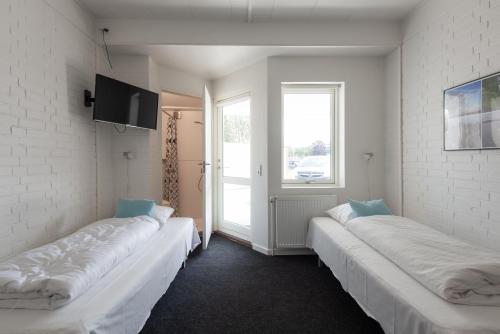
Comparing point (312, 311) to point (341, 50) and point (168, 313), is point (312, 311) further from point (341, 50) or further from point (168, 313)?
point (341, 50)

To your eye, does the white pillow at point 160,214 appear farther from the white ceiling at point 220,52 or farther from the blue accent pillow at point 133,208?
the white ceiling at point 220,52

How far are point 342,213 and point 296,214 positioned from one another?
564mm

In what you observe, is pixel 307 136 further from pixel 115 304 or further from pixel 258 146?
pixel 115 304

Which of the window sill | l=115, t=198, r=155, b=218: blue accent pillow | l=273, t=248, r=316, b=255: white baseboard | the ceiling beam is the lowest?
l=273, t=248, r=316, b=255: white baseboard

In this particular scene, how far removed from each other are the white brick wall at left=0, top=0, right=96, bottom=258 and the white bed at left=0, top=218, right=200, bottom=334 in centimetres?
85

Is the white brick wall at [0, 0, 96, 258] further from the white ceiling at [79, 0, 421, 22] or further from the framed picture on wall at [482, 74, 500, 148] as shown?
the framed picture on wall at [482, 74, 500, 148]

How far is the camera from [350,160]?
3.27 metres

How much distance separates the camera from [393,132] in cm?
310

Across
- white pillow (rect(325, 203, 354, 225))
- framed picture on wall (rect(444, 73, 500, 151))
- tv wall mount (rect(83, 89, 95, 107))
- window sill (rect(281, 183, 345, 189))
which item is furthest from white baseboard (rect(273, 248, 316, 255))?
tv wall mount (rect(83, 89, 95, 107))

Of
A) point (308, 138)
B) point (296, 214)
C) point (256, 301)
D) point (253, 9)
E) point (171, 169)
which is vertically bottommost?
point (256, 301)

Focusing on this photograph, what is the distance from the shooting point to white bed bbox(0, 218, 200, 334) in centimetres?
115

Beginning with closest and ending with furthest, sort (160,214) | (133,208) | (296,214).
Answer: (133,208) → (160,214) → (296,214)

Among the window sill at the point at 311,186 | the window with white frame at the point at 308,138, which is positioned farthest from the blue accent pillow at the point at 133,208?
the window with white frame at the point at 308,138

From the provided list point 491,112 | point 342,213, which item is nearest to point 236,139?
point 342,213
